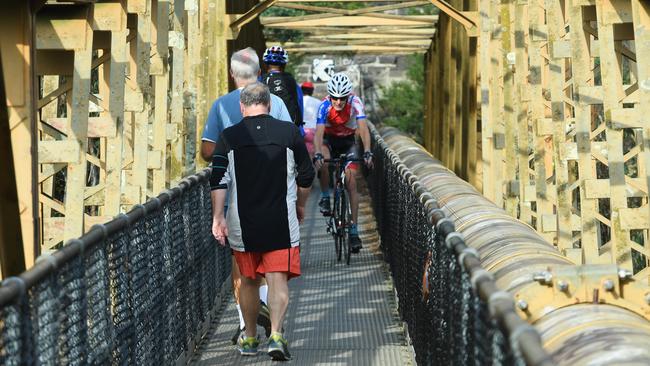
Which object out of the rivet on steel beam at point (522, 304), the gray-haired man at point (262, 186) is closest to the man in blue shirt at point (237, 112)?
the gray-haired man at point (262, 186)

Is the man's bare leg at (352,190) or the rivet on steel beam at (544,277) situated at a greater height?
the rivet on steel beam at (544,277)

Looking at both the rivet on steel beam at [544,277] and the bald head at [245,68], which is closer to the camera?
the rivet on steel beam at [544,277]

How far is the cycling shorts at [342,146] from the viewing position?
53.4ft

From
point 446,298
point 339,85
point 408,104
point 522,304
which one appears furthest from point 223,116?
point 408,104

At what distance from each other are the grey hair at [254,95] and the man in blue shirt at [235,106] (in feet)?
2.37

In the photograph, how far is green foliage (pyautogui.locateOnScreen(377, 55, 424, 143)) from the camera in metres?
61.5

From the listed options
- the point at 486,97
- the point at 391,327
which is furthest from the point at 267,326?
the point at 486,97

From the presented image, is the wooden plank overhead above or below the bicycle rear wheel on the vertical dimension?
above

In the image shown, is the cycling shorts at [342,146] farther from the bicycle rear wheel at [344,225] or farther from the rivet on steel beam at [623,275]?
the rivet on steel beam at [623,275]

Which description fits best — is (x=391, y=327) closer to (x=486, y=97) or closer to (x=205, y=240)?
(x=205, y=240)

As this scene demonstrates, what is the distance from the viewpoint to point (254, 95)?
9195 mm

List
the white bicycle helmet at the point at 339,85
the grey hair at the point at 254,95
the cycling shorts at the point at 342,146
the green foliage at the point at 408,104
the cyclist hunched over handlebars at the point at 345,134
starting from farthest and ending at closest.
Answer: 1. the green foliage at the point at 408,104
2. the cycling shorts at the point at 342,146
3. the cyclist hunched over handlebars at the point at 345,134
4. the white bicycle helmet at the point at 339,85
5. the grey hair at the point at 254,95

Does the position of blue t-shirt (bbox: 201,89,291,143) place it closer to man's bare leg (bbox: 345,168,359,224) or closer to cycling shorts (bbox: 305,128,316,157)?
man's bare leg (bbox: 345,168,359,224)

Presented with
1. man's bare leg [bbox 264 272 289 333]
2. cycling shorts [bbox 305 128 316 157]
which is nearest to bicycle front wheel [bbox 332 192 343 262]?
cycling shorts [bbox 305 128 316 157]
